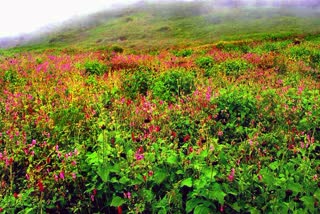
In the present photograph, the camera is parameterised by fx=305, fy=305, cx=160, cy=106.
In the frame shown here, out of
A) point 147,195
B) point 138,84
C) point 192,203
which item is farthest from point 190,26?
point 192,203

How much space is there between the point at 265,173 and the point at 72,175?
7.87ft

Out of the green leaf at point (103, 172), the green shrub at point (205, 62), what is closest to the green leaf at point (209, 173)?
the green leaf at point (103, 172)

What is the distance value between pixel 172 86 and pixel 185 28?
59.9 meters

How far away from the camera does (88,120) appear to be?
19.4 feet

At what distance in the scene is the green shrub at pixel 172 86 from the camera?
851cm

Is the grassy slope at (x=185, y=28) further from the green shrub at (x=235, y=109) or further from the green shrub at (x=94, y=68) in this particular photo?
the green shrub at (x=235, y=109)

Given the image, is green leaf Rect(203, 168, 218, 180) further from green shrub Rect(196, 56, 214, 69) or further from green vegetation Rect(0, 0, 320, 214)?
green shrub Rect(196, 56, 214, 69)

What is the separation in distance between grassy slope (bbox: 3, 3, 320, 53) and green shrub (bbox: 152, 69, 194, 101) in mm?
39717

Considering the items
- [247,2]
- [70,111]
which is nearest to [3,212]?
[70,111]

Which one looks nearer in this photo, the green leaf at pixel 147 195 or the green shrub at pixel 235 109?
the green leaf at pixel 147 195

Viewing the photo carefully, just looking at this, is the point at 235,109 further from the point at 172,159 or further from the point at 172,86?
the point at 172,159

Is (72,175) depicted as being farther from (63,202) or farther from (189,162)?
(189,162)

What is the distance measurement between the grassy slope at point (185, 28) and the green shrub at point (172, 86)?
130 feet

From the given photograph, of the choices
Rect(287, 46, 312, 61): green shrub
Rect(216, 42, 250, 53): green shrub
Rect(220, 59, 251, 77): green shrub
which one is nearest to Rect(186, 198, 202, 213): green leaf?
Rect(220, 59, 251, 77): green shrub
